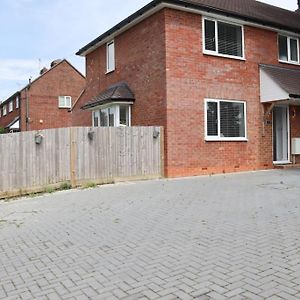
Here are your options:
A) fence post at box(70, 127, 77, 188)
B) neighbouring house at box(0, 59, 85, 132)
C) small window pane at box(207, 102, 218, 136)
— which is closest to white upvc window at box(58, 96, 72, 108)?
neighbouring house at box(0, 59, 85, 132)

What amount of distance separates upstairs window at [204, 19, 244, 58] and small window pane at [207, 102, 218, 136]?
6.74ft

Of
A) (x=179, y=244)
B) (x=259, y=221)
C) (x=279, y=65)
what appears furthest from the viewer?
(x=279, y=65)

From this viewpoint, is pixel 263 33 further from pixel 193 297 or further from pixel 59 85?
pixel 59 85

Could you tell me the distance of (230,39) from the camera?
15516 millimetres

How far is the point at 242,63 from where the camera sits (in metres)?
15.7

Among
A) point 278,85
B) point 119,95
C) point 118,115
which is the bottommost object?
point 118,115

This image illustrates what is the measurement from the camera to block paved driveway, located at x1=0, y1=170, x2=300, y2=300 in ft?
12.5

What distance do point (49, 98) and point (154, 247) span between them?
34.7m

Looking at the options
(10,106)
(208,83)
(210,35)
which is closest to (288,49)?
(210,35)

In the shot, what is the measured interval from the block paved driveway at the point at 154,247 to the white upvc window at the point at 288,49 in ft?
32.2

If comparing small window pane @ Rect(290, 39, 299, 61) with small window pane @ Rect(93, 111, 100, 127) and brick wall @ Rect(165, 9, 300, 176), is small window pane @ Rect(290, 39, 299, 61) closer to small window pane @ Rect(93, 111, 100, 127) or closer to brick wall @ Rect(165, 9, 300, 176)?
brick wall @ Rect(165, 9, 300, 176)

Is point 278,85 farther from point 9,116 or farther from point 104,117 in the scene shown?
point 9,116

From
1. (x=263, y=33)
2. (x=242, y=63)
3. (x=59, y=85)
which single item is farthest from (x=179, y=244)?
(x=59, y=85)

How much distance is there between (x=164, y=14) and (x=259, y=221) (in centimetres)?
969
